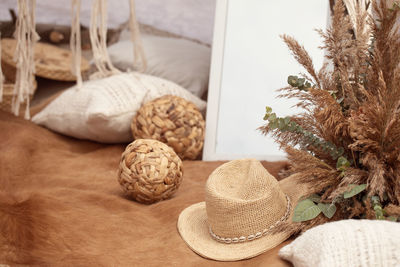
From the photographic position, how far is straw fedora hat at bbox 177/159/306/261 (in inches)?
40.2

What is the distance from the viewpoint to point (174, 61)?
Answer: 2492 mm

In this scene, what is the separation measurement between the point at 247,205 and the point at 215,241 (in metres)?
0.12

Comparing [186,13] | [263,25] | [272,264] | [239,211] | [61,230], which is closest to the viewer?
[272,264]

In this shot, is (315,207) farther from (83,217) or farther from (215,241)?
(83,217)

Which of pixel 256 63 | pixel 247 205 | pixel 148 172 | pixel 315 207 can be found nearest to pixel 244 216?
pixel 247 205

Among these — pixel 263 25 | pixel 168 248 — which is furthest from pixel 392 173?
pixel 263 25

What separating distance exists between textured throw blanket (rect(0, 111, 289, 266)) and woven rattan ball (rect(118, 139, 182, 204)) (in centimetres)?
3

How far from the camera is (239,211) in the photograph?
1024 mm

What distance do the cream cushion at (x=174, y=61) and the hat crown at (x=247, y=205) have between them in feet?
4.24

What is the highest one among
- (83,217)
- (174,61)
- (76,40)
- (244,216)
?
(76,40)

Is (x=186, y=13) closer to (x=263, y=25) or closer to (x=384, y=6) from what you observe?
(x=263, y=25)

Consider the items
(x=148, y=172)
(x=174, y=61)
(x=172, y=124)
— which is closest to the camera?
(x=148, y=172)

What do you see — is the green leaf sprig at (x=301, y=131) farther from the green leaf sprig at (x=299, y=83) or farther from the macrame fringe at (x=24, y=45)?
the macrame fringe at (x=24, y=45)

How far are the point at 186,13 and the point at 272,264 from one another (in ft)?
8.08
